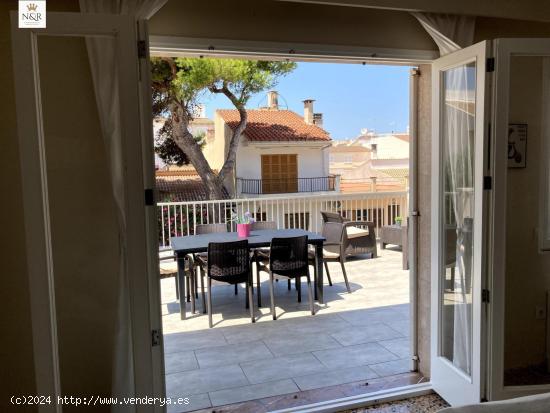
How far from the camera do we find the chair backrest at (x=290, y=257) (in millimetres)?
4676

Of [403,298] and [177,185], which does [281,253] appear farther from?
[177,185]

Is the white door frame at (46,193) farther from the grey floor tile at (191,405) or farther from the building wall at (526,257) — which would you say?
the building wall at (526,257)

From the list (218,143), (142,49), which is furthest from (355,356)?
(218,143)

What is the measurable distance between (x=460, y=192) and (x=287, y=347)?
2039 mm

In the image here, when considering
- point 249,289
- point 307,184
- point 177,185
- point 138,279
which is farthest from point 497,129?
point 307,184

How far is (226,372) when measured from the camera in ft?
11.2

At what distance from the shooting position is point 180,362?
3611 millimetres

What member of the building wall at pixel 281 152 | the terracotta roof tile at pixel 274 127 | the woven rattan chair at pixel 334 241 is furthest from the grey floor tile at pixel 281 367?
the building wall at pixel 281 152

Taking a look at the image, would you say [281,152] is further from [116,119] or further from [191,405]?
[116,119]

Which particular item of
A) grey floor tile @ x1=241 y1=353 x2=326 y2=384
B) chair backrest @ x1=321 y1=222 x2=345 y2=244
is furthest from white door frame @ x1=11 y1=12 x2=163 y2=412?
chair backrest @ x1=321 y1=222 x2=345 y2=244

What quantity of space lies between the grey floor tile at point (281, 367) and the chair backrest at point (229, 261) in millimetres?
1162

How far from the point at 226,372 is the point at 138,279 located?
4.95 feet

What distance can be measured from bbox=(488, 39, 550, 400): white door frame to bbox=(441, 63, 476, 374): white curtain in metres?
0.16

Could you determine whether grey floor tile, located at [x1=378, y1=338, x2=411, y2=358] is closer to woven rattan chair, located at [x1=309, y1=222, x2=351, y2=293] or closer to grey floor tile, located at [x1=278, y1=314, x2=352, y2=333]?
grey floor tile, located at [x1=278, y1=314, x2=352, y2=333]
